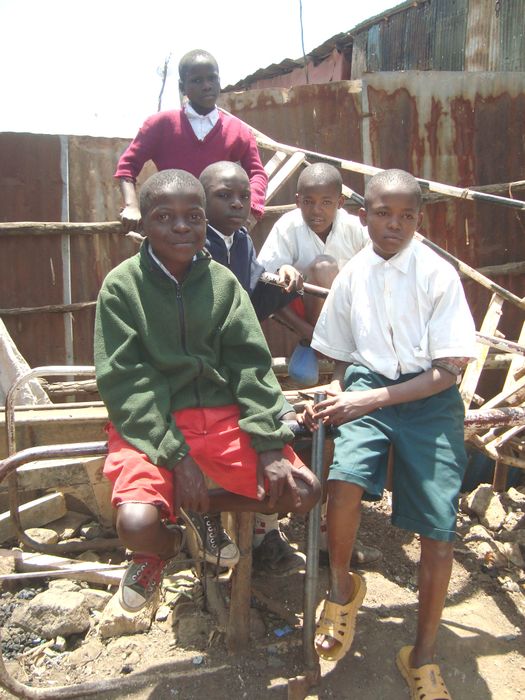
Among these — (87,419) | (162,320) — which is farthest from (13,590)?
(162,320)

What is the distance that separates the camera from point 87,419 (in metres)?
2.89

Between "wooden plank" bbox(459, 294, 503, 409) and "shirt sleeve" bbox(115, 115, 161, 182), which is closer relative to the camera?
→ "wooden plank" bbox(459, 294, 503, 409)

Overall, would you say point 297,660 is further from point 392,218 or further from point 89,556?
point 392,218

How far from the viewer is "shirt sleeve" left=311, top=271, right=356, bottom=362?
2.55m

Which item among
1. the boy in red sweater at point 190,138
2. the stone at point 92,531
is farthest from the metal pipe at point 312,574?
the boy in red sweater at point 190,138

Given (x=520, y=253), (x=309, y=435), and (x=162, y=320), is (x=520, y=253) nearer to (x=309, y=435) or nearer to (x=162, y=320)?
(x=309, y=435)

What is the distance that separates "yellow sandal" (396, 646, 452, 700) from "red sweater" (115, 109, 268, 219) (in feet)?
7.90

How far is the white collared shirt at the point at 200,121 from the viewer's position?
3.62 m

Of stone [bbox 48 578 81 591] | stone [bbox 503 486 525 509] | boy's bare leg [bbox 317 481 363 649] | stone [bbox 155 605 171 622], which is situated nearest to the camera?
boy's bare leg [bbox 317 481 363 649]

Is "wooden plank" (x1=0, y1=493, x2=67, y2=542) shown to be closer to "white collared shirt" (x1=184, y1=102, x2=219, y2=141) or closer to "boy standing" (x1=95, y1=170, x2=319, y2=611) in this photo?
"boy standing" (x1=95, y1=170, x2=319, y2=611)

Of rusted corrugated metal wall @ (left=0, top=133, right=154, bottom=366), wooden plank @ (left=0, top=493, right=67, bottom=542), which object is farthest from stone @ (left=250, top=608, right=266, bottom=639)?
rusted corrugated metal wall @ (left=0, top=133, right=154, bottom=366)

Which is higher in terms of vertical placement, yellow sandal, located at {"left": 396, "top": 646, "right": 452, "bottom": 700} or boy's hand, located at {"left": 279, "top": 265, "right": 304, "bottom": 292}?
boy's hand, located at {"left": 279, "top": 265, "right": 304, "bottom": 292}

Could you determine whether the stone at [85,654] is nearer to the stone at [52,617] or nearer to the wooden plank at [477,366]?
the stone at [52,617]

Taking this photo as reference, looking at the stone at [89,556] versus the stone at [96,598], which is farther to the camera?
the stone at [89,556]
